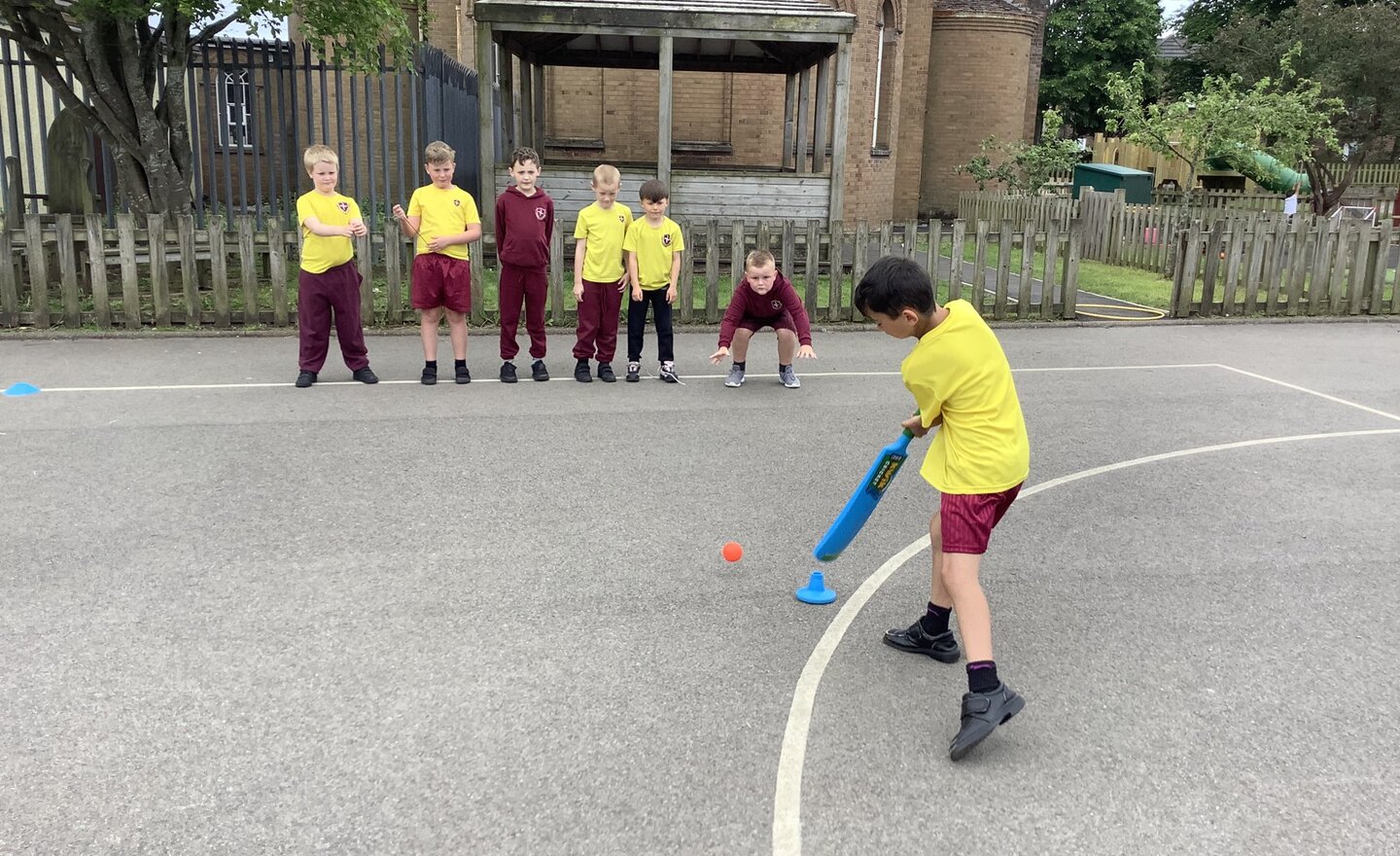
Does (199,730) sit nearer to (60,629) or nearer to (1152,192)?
(60,629)

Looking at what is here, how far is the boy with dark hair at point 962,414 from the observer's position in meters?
→ 3.66

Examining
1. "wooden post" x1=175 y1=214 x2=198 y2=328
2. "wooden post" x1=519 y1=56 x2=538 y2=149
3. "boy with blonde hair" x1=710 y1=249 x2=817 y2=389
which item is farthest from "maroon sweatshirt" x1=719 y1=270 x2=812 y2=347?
"wooden post" x1=519 y1=56 x2=538 y2=149

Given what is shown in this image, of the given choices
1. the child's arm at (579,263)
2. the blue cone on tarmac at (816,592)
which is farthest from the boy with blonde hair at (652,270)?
the blue cone on tarmac at (816,592)

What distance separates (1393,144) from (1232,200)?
1934 centimetres

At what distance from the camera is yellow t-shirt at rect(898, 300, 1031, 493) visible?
12.3ft

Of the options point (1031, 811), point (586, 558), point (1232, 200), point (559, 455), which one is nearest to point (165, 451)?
point (559, 455)

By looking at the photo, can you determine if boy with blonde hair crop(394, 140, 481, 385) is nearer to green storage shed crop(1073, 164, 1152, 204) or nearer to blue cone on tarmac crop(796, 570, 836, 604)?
blue cone on tarmac crop(796, 570, 836, 604)

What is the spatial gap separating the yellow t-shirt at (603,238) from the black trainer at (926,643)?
5576 millimetres

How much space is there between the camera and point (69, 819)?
3.05 metres

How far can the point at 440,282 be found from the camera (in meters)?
9.07

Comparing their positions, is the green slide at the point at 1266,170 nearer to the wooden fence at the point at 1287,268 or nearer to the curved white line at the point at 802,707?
the wooden fence at the point at 1287,268

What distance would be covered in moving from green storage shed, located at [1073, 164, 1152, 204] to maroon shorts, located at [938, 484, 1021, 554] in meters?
24.4

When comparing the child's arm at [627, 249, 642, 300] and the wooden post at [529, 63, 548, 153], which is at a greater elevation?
the wooden post at [529, 63, 548, 153]

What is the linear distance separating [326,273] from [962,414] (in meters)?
6.43
